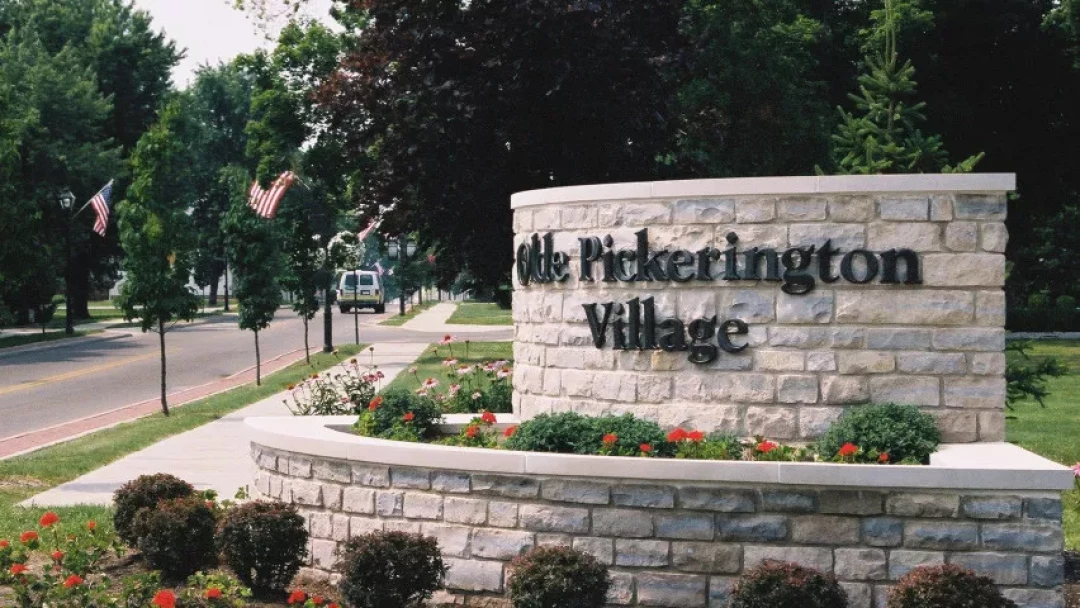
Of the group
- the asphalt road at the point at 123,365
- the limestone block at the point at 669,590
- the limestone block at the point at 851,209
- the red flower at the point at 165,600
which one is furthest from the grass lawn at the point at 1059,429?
the asphalt road at the point at 123,365

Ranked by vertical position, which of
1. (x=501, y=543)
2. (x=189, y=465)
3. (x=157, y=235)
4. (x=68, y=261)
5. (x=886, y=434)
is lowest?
(x=189, y=465)

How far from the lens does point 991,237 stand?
10711 millimetres

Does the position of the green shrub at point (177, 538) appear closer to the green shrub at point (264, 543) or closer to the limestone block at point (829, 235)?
the green shrub at point (264, 543)

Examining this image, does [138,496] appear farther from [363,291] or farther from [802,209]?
[363,291]

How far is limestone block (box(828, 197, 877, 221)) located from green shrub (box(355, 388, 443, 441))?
370 centimetres

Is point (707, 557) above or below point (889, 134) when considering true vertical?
below

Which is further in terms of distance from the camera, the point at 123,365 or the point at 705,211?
the point at 123,365

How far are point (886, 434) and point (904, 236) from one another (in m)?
1.49

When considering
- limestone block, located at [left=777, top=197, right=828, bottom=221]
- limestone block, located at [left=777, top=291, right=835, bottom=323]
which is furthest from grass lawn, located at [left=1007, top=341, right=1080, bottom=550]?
limestone block, located at [left=777, top=197, right=828, bottom=221]

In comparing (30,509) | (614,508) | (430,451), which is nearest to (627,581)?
(614,508)

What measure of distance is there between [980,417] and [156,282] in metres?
17.6

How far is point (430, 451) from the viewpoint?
10.4m

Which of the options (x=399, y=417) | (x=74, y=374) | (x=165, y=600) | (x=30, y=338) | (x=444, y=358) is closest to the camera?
(x=165, y=600)

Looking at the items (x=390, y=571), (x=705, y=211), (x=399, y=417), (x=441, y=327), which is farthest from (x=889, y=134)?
(x=441, y=327)
